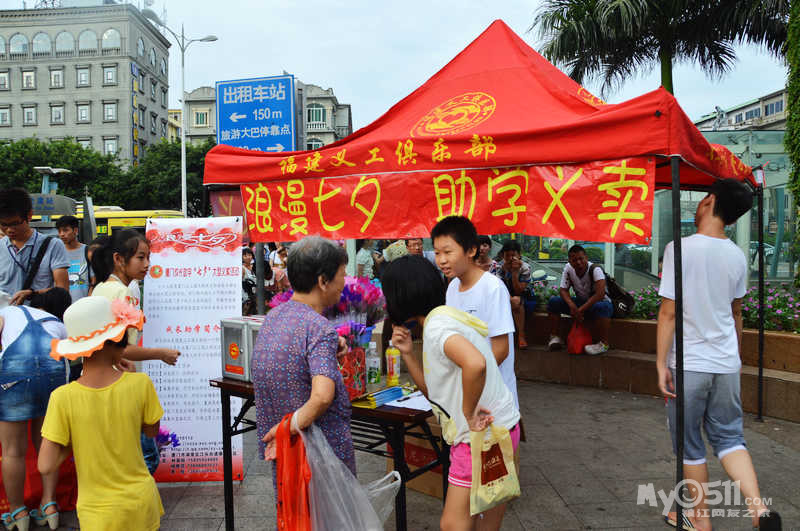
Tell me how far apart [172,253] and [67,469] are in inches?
60.3

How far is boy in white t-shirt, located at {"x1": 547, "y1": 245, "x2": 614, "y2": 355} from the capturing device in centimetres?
623

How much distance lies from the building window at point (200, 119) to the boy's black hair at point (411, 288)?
64983 millimetres

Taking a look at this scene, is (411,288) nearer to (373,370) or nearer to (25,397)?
(373,370)

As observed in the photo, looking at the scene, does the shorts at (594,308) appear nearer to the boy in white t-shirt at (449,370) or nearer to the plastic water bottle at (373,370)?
the plastic water bottle at (373,370)

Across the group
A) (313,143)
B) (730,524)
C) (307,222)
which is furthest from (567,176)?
(313,143)

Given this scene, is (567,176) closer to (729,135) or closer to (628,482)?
(628,482)

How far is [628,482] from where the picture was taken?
3848 millimetres

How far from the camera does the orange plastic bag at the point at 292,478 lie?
204 cm

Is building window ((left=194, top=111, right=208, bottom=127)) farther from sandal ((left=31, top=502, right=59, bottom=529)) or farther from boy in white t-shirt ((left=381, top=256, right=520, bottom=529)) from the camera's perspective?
boy in white t-shirt ((left=381, top=256, right=520, bottom=529))

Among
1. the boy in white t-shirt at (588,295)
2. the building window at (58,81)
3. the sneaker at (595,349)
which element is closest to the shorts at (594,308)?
the boy in white t-shirt at (588,295)

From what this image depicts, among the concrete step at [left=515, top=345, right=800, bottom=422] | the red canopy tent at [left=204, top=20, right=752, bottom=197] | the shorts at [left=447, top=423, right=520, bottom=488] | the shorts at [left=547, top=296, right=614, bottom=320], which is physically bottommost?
the concrete step at [left=515, top=345, right=800, bottom=422]

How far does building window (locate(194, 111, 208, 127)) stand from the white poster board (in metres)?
63.0

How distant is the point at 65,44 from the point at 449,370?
202 ft

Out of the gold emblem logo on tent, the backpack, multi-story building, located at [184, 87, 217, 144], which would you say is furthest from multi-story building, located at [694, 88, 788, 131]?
the gold emblem logo on tent
